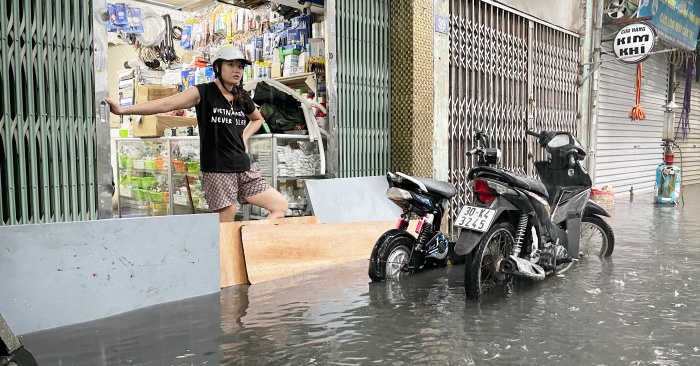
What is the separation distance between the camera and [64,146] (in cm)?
396

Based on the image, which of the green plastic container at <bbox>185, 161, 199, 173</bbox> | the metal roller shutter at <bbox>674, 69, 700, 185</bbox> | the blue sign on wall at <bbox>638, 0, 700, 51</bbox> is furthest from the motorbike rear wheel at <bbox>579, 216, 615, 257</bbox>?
the metal roller shutter at <bbox>674, 69, 700, 185</bbox>

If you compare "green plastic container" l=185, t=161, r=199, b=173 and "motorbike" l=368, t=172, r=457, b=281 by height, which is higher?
"green plastic container" l=185, t=161, r=199, b=173

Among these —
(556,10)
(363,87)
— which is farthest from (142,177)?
(556,10)

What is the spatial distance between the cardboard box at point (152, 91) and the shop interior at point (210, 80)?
0.05 ft

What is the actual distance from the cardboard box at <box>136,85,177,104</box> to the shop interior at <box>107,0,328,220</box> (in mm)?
14

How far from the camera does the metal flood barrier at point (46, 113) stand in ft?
12.1

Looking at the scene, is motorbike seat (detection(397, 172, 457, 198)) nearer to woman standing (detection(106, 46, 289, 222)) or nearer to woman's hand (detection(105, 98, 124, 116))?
woman standing (detection(106, 46, 289, 222))

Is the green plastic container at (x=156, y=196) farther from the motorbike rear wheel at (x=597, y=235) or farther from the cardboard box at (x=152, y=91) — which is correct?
the motorbike rear wheel at (x=597, y=235)

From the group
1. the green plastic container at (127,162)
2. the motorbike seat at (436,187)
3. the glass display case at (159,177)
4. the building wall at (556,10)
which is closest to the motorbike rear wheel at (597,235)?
the motorbike seat at (436,187)

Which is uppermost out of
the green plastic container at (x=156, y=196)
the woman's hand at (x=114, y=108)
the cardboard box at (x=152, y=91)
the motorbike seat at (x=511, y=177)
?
the cardboard box at (x=152, y=91)

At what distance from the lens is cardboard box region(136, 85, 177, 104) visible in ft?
25.6

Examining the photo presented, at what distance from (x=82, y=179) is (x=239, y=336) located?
1742 millimetres

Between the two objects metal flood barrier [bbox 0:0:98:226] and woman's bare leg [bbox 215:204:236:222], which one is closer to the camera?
metal flood barrier [bbox 0:0:98:226]

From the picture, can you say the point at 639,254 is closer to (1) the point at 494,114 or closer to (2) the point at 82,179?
(1) the point at 494,114
